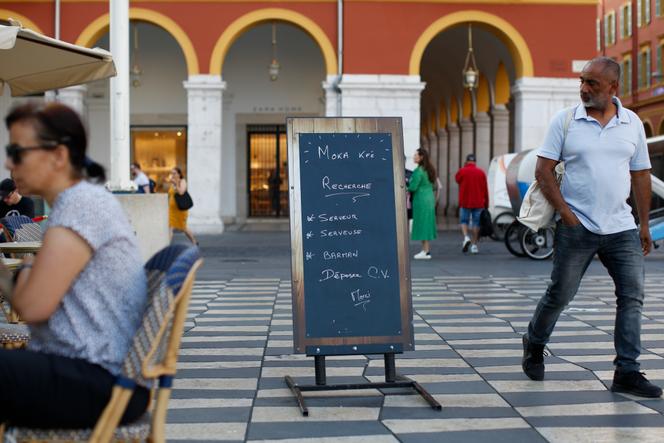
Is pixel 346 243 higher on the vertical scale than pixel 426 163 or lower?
lower

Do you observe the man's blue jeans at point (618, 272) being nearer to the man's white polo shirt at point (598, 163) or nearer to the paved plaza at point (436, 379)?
the man's white polo shirt at point (598, 163)

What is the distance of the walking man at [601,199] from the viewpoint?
545cm

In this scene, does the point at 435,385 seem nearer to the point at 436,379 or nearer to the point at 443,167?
the point at 436,379

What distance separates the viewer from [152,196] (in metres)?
11.6

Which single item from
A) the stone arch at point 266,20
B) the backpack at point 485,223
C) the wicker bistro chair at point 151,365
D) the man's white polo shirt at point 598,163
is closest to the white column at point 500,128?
the stone arch at point 266,20

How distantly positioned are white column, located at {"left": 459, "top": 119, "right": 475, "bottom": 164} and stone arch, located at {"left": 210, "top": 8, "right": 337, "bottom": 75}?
1025 cm

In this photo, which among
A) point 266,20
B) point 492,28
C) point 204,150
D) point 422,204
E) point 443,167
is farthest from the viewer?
point 443,167

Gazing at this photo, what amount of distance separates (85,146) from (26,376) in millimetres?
730

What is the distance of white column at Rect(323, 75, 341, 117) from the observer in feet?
75.6

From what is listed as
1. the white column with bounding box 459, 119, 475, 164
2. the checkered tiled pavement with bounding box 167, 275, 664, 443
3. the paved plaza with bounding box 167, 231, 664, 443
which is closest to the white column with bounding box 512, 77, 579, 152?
the white column with bounding box 459, 119, 475, 164

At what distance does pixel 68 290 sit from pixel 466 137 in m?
30.5

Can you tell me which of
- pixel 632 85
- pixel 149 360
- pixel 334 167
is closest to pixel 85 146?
pixel 149 360

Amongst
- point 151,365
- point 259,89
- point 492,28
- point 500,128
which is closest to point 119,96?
point 151,365

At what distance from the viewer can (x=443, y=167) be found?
35781 millimetres
